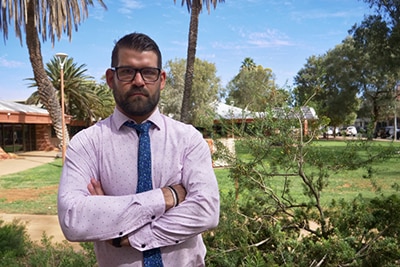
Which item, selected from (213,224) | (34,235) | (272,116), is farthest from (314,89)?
→ (34,235)

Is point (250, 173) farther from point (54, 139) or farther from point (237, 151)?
point (54, 139)

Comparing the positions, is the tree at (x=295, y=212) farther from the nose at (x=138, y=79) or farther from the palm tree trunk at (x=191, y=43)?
the palm tree trunk at (x=191, y=43)

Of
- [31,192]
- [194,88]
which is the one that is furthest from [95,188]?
[194,88]

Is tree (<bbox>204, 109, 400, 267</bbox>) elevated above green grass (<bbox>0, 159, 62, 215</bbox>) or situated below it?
above

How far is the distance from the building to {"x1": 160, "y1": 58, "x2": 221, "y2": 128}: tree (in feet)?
35.9

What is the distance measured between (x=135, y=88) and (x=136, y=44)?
0.19 m

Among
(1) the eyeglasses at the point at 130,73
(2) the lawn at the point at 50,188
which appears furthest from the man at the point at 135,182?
(2) the lawn at the point at 50,188

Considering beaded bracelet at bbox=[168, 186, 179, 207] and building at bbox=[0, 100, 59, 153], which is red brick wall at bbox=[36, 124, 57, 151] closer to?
building at bbox=[0, 100, 59, 153]

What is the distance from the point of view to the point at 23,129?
1061 inches

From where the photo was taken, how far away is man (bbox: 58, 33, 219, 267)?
4.62 ft

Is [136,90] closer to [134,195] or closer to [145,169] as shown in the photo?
[145,169]

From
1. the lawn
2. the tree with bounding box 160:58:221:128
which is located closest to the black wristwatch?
the lawn

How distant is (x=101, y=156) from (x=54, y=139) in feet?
106

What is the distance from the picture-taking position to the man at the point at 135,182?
141cm
